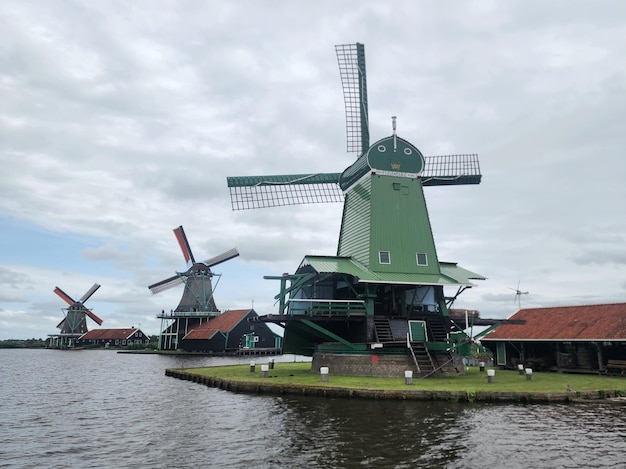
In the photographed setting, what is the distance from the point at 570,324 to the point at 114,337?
334ft

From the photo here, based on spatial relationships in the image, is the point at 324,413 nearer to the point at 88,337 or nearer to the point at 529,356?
the point at 529,356

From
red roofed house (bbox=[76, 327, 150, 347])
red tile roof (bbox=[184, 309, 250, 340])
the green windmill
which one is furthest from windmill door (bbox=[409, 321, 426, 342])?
red roofed house (bbox=[76, 327, 150, 347])

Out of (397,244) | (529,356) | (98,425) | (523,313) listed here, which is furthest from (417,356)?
(98,425)

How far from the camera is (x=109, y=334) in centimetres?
11319

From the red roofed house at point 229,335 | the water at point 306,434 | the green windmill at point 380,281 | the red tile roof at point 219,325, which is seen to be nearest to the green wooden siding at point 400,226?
the green windmill at point 380,281

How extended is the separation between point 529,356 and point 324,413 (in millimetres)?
23881

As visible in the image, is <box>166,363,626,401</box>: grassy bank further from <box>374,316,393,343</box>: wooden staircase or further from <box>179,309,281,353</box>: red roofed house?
<box>179,309,281,353</box>: red roofed house

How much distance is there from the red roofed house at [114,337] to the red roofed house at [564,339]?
91.8m

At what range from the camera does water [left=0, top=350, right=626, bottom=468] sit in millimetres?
13342

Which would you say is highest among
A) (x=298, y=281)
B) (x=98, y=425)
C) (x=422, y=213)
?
(x=422, y=213)

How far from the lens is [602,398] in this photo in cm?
2188

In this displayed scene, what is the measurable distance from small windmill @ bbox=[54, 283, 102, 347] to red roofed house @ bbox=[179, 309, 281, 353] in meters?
40.9

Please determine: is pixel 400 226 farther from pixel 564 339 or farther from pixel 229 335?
pixel 229 335

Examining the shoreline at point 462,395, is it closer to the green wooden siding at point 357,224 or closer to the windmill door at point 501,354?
the green wooden siding at point 357,224
